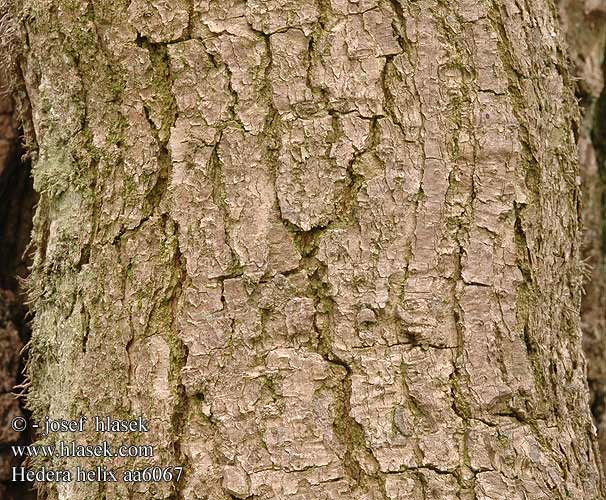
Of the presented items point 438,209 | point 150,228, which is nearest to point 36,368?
point 150,228

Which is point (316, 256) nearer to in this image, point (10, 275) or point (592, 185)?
point (10, 275)

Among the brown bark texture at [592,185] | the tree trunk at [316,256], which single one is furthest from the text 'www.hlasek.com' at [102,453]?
the brown bark texture at [592,185]

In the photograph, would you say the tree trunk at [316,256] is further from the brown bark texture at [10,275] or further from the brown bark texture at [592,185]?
the brown bark texture at [592,185]

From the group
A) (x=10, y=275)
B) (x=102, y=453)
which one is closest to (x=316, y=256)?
(x=102, y=453)

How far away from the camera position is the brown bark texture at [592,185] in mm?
2615

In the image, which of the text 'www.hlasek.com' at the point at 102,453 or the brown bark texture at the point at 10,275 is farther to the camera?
the brown bark texture at the point at 10,275

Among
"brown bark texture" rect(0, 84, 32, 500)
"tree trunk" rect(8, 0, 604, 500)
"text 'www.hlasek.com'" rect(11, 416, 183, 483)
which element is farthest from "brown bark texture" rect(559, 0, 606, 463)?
"brown bark texture" rect(0, 84, 32, 500)

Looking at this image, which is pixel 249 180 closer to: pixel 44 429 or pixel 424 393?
pixel 424 393

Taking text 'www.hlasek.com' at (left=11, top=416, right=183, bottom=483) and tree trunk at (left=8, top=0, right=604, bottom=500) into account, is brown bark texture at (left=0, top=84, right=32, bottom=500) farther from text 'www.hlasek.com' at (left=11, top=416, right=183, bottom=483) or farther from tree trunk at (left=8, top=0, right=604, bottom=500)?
tree trunk at (left=8, top=0, right=604, bottom=500)

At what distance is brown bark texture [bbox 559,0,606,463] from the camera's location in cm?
262

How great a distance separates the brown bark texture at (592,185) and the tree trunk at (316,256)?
90cm

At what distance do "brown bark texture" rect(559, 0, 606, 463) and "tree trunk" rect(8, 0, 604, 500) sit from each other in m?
0.90

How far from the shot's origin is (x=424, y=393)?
165cm

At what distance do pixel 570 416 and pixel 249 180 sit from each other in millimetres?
888
